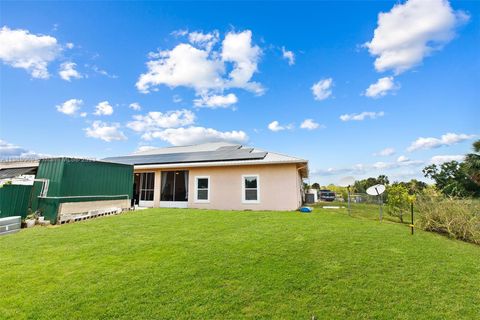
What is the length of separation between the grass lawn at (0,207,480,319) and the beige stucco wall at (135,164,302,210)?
5.65 m

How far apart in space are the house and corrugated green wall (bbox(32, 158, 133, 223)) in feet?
11.5

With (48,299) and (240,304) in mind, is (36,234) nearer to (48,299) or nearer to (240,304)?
(48,299)

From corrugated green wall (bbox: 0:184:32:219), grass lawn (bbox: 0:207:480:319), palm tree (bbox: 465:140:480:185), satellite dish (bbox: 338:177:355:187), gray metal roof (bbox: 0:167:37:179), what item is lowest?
grass lawn (bbox: 0:207:480:319)

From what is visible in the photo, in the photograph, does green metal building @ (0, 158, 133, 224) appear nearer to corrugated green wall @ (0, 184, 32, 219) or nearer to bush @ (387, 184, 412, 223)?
corrugated green wall @ (0, 184, 32, 219)

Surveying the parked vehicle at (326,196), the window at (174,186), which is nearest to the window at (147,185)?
the window at (174,186)

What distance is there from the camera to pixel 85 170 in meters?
11.6

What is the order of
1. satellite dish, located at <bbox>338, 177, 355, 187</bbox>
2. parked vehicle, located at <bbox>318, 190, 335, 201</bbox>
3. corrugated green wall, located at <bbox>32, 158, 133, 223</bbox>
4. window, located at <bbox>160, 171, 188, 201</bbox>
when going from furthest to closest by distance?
parked vehicle, located at <bbox>318, 190, 335, 201</bbox> < window, located at <bbox>160, 171, 188, 201</bbox> < satellite dish, located at <bbox>338, 177, 355, 187</bbox> < corrugated green wall, located at <bbox>32, 158, 133, 223</bbox>

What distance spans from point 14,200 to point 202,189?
29.1ft

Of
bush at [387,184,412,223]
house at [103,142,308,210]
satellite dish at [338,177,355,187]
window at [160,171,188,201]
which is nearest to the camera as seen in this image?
bush at [387,184,412,223]

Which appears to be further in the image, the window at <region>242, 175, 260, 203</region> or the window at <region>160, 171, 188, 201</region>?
the window at <region>160, 171, 188, 201</region>

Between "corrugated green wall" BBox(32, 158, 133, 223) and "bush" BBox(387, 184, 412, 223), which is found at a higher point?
"corrugated green wall" BBox(32, 158, 133, 223)

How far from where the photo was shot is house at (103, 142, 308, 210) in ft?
44.8

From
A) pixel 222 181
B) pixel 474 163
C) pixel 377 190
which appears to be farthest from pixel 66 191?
pixel 474 163

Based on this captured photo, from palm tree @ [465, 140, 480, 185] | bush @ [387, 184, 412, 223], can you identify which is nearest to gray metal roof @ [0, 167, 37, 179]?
bush @ [387, 184, 412, 223]
